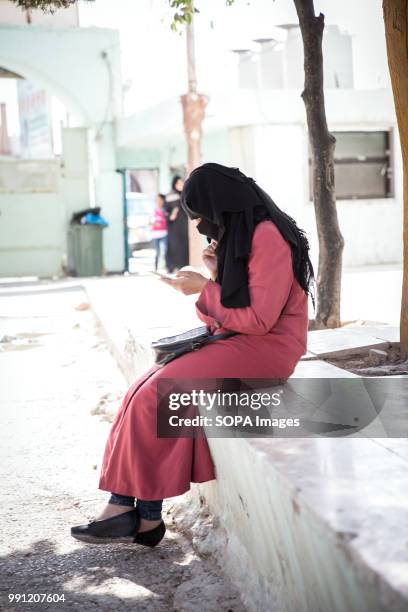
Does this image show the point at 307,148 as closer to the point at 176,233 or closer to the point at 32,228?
the point at 176,233

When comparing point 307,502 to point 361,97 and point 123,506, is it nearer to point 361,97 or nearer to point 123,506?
point 123,506

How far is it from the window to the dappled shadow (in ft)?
37.5

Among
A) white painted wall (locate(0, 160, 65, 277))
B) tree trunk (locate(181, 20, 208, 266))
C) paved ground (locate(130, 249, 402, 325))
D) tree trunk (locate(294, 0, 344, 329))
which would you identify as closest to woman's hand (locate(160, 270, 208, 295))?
tree trunk (locate(294, 0, 344, 329))

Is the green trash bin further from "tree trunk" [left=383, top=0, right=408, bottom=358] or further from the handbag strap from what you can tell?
the handbag strap

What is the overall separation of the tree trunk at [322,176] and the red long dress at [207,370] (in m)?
2.62

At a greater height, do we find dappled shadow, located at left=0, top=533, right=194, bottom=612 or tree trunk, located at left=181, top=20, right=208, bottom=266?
tree trunk, located at left=181, top=20, right=208, bottom=266

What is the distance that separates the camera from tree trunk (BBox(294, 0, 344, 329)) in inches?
214

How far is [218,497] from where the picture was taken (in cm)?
291

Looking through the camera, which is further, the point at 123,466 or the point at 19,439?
the point at 19,439

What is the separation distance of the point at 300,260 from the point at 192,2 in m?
4.02

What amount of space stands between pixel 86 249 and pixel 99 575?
1260cm

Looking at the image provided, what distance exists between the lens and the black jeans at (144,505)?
2.83 m

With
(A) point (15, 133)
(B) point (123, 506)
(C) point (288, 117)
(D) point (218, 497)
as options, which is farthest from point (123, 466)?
(A) point (15, 133)

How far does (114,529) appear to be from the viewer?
2816 millimetres
